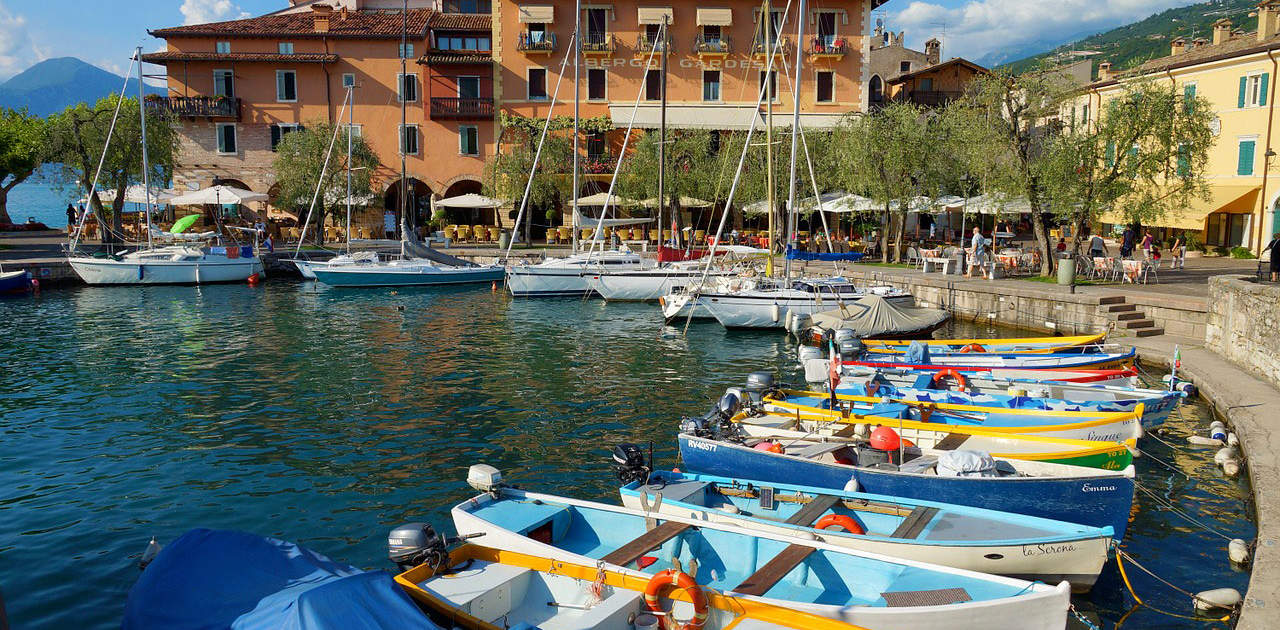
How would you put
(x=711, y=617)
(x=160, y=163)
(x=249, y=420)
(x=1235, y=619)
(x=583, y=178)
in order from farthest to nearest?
1. (x=583, y=178)
2. (x=160, y=163)
3. (x=249, y=420)
4. (x=1235, y=619)
5. (x=711, y=617)

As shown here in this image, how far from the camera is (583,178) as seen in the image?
157 ft

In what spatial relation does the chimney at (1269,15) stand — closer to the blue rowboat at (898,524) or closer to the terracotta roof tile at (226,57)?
the blue rowboat at (898,524)

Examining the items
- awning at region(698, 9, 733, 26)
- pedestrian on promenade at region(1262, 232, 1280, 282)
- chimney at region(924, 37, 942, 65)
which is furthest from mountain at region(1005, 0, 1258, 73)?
pedestrian on promenade at region(1262, 232, 1280, 282)

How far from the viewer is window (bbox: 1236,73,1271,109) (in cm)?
3544

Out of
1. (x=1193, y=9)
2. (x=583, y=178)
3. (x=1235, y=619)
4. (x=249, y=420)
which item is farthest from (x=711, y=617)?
(x=1193, y=9)

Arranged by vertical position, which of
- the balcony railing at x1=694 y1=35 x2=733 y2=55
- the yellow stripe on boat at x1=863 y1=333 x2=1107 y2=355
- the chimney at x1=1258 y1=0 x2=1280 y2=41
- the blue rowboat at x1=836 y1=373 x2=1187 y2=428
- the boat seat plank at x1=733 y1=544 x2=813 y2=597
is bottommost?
the boat seat plank at x1=733 y1=544 x2=813 y2=597

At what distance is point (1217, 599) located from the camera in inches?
361

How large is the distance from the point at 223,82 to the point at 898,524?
167ft

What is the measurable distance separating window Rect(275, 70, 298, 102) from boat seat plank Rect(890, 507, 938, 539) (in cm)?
4894

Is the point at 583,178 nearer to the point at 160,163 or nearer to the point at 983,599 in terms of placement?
the point at 160,163

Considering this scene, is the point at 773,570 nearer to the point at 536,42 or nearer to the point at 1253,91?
the point at 1253,91

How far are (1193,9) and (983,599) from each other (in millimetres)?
183886

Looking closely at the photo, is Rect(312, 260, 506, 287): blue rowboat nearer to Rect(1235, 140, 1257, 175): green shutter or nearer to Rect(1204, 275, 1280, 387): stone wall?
Rect(1204, 275, 1280, 387): stone wall

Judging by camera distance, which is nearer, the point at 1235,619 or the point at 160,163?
the point at 1235,619
